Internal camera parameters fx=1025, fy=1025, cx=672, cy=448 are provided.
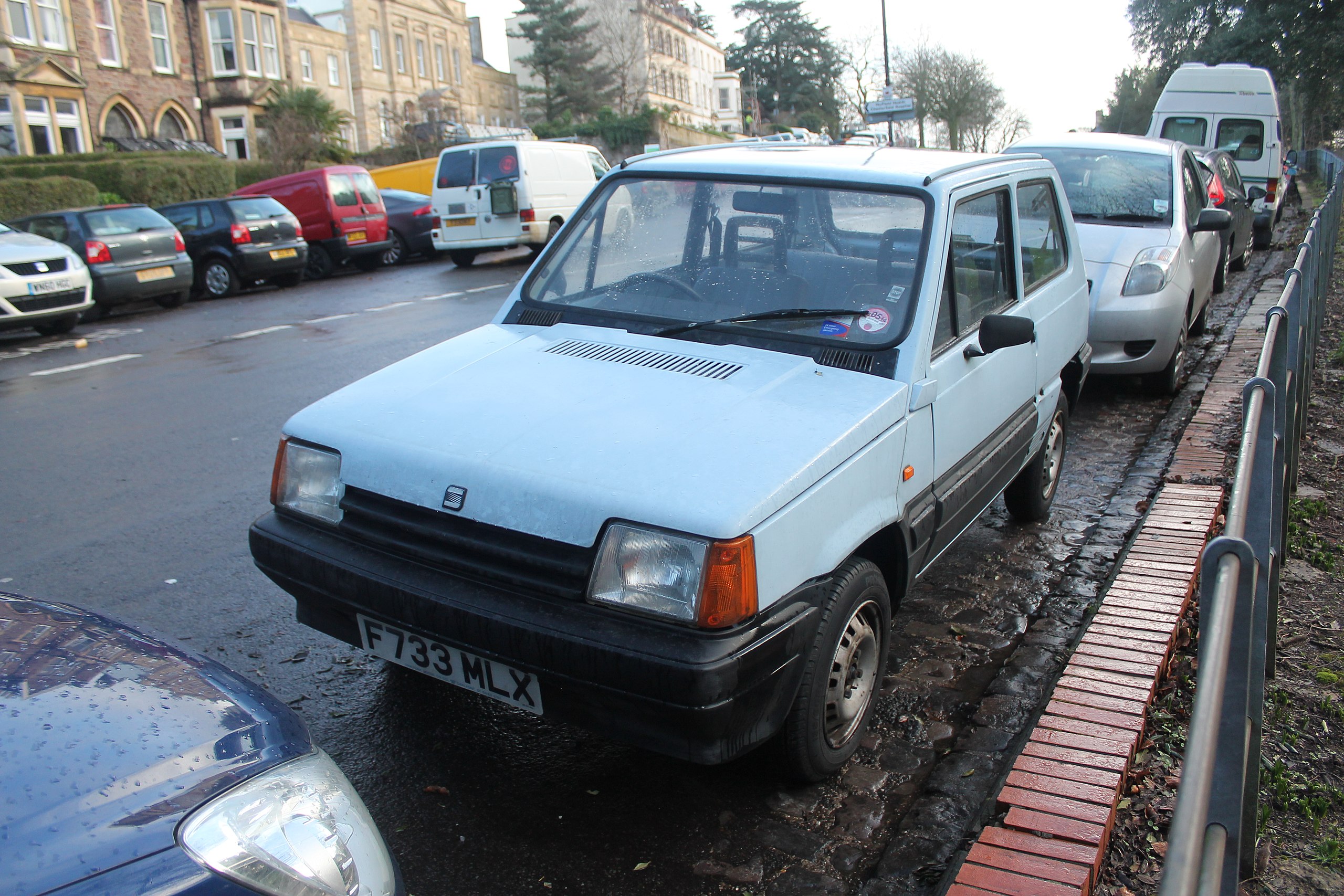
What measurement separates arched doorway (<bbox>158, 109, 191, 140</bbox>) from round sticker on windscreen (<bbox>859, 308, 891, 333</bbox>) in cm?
4038

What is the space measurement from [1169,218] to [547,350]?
20.6ft

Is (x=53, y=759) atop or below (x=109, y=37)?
below

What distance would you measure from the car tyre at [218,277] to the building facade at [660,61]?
43.8m

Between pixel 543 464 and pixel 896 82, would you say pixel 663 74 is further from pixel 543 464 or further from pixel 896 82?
pixel 543 464

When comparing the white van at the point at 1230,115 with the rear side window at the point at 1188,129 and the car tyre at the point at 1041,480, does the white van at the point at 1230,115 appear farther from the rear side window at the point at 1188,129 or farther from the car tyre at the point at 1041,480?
the car tyre at the point at 1041,480

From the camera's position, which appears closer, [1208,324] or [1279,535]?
[1279,535]

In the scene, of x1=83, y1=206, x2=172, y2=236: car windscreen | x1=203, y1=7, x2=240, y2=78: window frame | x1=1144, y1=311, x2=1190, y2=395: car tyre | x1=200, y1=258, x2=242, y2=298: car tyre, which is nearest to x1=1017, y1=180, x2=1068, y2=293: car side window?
x1=1144, y1=311, x2=1190, y2=395: car tyre

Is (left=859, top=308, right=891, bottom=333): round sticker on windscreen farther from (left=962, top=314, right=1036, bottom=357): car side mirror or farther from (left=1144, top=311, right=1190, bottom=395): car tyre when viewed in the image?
(left=1144, top=311, right=1190, bottom=395): car tyre

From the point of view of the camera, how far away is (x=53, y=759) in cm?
172

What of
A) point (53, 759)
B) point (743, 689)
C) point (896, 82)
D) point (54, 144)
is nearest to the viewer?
point (53, 759)

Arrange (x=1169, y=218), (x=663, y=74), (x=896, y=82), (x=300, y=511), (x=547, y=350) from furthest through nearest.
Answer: (x=663, y=74) → (x=896, y=82) → (x=1169, y=218) → (x=547, y=350) → (x=300, y=511)

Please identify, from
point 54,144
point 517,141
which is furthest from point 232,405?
point 54,144

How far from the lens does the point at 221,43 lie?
1532 inches

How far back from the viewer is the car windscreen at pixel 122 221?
14.0 m
